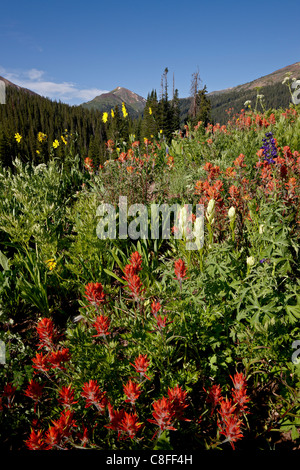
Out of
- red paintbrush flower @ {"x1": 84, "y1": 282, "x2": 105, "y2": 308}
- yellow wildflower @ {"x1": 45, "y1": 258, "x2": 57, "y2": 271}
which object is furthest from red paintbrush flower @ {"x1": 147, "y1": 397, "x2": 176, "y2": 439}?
yellow wildflower @ {"x1": 45, "y1": 258, "x2": 57, "y2": 271}

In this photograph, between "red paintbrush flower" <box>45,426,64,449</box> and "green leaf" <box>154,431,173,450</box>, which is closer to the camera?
"red paintbrush flower" <box>45,426,64,449</box>

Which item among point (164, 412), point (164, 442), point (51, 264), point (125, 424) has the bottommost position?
point (164, 442)

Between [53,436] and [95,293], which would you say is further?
[95,293]

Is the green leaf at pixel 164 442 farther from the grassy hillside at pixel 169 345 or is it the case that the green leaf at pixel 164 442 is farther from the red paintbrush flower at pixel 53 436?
the red paintbrush flower at pixel 53 436

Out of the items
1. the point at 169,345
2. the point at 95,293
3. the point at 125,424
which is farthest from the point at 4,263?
the point at 125,424

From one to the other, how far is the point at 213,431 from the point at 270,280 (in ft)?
3.42

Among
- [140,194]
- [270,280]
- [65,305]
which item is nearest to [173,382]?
[270,280]

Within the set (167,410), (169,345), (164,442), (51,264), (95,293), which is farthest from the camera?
(51,264)

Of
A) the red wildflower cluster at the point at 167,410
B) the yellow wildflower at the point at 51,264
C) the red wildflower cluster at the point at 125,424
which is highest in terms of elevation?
the yellow wildflower at the point at 51,264

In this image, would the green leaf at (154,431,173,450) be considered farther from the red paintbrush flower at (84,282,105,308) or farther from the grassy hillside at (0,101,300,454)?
the red paintbrush flower at (84,282,105,308)

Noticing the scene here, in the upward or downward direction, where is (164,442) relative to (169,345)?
downward

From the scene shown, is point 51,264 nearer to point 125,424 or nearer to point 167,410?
point 125,424

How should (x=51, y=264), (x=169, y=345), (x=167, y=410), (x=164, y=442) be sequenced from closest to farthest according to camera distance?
(x=167, y=410), (x=164, y=442), (x=169, y=345), (x=51, y=264)

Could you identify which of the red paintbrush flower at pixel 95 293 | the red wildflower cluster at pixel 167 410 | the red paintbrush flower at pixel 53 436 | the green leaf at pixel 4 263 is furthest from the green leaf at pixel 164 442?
the green leaf at pixel 4 263
